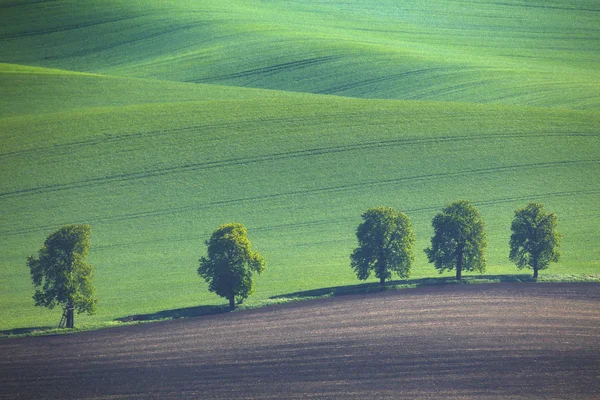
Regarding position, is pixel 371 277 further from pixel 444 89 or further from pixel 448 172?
pixel 444 89

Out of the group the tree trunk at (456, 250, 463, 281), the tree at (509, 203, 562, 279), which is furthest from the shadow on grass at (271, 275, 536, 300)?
the tree at (509, 203, 562, 279)

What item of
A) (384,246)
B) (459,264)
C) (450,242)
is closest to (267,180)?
(384,246)

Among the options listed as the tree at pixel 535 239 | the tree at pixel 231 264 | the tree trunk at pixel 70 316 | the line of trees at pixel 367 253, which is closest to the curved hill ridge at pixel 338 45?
the tree at pixel 535 239

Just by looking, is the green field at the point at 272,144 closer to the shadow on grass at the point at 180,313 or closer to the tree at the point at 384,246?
the shadow on grass at the point at 180,313

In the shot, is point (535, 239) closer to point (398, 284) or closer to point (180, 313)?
point (398, 284)

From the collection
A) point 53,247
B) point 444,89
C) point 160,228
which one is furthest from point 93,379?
point 444,89

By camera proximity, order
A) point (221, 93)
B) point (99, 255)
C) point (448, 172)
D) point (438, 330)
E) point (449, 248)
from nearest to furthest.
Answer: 1. point (438, 330)
2. point (449, 248)
3. point (99, 255)
4. point (448, 172)
5. point (221, 93)
